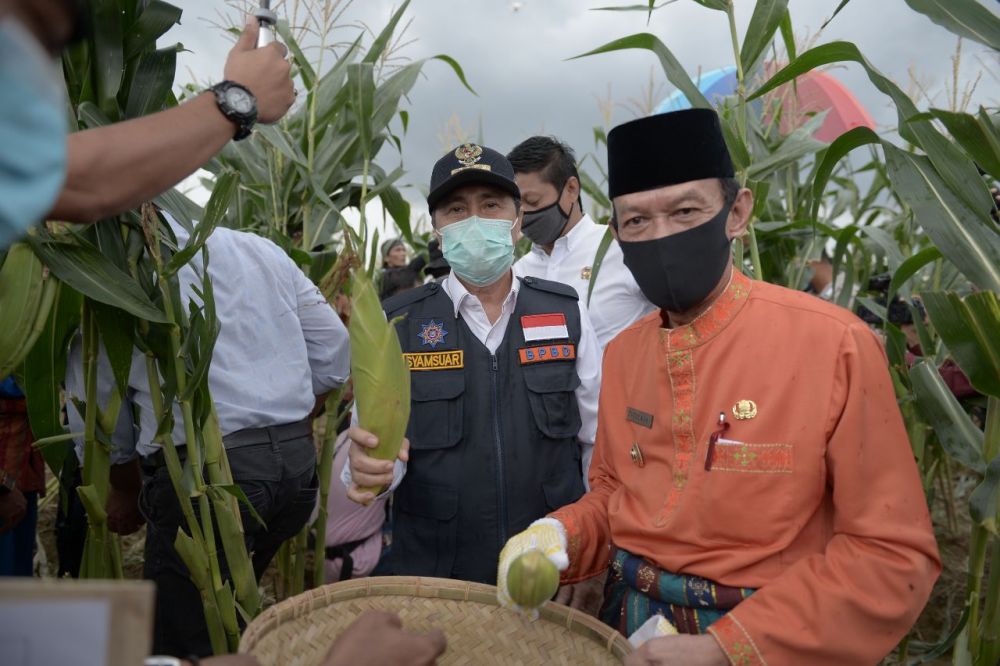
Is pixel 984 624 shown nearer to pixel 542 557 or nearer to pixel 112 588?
pixel 542 557

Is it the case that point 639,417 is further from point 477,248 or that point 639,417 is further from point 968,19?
point 968,19

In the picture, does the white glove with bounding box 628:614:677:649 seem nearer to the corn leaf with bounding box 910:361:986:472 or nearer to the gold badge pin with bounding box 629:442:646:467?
the gold badge pin with bounding box 629:442:646:467

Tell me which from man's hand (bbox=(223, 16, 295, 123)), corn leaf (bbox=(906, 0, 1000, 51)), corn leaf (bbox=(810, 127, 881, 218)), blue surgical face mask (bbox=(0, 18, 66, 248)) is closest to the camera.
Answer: blue surgical face mask (bbox=(0, 18, 66, 248))

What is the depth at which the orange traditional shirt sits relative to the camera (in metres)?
1.39

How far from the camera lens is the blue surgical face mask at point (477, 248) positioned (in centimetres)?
247

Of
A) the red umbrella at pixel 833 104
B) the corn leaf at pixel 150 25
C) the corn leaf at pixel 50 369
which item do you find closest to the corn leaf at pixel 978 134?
the corn leaf at pixel 150 25

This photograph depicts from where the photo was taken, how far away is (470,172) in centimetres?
249

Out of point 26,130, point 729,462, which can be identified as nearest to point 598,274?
point 729,462

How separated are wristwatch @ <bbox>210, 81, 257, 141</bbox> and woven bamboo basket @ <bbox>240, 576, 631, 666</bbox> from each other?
0.92 metres

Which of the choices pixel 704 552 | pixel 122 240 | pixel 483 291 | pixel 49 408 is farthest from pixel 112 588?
pixel 483 291

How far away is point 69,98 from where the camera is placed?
1.85 meters

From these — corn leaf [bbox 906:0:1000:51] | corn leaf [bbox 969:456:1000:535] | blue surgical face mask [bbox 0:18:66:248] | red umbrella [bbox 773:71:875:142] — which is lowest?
corn leaf [bbox 969:456:1000:535]

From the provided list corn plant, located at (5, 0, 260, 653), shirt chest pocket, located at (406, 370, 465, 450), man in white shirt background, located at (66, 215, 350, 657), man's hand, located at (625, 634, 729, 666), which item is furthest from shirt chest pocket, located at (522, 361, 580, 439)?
man's hand, located at (625, 634, 729, 666)

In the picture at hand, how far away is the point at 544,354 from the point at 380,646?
55.5 inches
